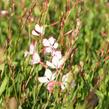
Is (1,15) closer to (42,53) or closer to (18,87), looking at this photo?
(42,53)

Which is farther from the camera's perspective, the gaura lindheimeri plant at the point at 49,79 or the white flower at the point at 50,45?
the white flower at the point at 50,45

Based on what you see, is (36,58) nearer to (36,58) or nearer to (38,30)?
(36,58)

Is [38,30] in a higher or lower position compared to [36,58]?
higher

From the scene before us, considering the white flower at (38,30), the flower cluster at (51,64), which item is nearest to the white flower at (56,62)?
the flower cluster at (51,64)

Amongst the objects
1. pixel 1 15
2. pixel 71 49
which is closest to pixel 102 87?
pixel 71 49

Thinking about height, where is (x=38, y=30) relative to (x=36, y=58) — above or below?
above

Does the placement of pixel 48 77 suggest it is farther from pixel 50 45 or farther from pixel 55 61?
pixel 50 45

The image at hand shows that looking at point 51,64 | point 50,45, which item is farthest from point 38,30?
point 51,64

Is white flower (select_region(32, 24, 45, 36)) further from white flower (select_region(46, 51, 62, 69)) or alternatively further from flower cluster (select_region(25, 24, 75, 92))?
white flower (select_region(46, 51, 62, 69))

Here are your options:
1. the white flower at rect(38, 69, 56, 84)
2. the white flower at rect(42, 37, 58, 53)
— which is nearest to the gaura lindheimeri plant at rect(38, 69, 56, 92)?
the white flower at rect(38, 69, 56, 84)

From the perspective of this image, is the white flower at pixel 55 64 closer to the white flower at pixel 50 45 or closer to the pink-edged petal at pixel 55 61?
the pink-edged petal at pixel 55 61

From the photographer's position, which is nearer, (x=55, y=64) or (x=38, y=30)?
(x=55, y=64)

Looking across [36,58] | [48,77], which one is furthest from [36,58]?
[48,77]
